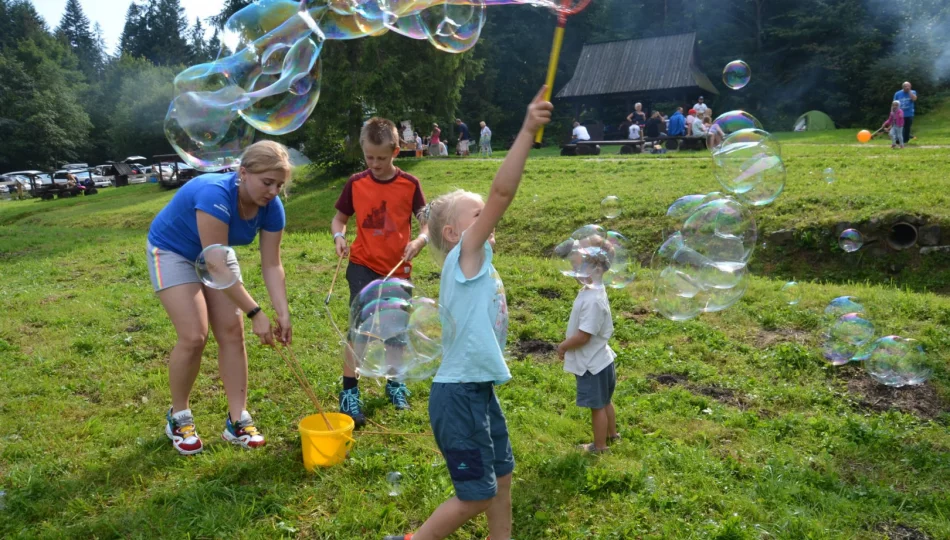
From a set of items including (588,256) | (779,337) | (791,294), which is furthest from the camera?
(791,294)

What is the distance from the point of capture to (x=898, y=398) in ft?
14.9

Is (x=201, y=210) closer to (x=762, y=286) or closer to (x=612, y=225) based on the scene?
(x=762, y=286)

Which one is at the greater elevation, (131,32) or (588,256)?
(131,32)

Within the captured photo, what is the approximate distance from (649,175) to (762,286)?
6000 mm

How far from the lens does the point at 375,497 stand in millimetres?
3381

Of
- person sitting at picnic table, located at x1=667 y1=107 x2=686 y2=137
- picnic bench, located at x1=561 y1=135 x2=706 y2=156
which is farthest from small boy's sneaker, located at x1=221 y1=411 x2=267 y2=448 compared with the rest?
person sitting at picnic table, located at x1=667 y1=107 x2=686 y2=137

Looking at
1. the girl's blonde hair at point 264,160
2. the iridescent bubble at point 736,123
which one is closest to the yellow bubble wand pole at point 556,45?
the girl's blonde hair at point 264,160

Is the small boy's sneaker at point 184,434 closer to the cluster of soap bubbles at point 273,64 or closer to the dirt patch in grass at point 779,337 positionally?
the cluster of soap bubbles at point 273,64

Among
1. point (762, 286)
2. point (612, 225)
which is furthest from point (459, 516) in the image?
point (612, 225)

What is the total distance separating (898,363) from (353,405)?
3614mm

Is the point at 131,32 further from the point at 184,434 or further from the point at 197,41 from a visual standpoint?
the point at 184,434

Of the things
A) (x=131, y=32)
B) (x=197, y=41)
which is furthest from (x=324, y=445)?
(x=131, y=32)

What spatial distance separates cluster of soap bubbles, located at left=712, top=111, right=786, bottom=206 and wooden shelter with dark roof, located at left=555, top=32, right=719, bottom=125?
24008 millimetres

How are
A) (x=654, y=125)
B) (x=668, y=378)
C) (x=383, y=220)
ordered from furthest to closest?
(x=654, y=125)
(x=668, y=378)
(x=383, y=220)
